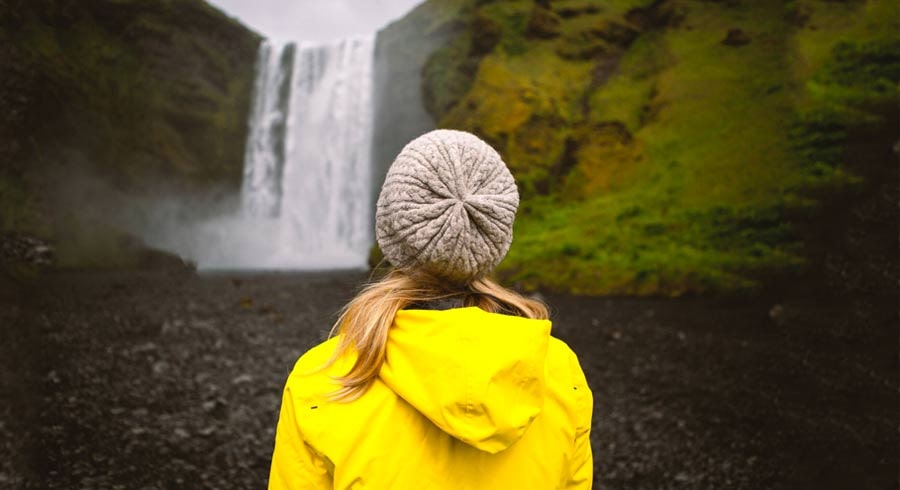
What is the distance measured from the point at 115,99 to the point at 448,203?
1543cm

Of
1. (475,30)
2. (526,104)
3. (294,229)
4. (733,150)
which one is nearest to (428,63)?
(475,30)

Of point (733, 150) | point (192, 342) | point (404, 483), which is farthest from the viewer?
point (733, 150)

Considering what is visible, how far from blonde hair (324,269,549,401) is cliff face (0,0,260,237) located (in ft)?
17.9

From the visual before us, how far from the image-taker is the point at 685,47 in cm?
2016

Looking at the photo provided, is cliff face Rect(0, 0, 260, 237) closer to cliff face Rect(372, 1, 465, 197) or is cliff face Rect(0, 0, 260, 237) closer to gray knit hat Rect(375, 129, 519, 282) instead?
gray knit hat Rect(375, 129, 519, 282)

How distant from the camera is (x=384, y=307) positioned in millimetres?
1487

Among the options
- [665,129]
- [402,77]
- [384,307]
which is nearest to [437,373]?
[384,307]

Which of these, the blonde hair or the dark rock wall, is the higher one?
the dark rock wall

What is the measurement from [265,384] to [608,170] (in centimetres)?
1521

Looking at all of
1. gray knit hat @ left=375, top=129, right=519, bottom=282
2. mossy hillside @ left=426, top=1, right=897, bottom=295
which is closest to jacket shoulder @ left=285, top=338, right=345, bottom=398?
gray knit hat @ left=375, top=129, right=519, bottom=282

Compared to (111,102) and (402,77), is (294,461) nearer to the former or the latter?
(111,102)

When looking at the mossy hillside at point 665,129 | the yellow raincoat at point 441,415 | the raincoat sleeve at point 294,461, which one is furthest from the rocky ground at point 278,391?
the yellow raincoat at point 441,415

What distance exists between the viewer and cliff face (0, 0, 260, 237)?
5883 millimetres

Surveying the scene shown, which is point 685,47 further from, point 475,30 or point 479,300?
point 479,300
